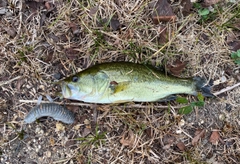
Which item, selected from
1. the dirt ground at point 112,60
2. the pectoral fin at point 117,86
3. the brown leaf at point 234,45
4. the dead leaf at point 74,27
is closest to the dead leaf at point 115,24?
the dirt ground at point 112,60

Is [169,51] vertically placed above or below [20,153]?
above

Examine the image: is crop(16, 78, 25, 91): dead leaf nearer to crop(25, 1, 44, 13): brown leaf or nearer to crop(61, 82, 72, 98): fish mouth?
crop(61, 82, 72, 98): fish mouth

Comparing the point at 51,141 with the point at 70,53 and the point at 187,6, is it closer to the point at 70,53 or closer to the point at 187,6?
the point at 70,53

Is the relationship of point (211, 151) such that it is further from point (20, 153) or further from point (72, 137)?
point (20, 153)

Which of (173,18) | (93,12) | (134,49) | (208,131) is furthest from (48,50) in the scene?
(208,131)

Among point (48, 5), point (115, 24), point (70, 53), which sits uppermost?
point (48, 5)

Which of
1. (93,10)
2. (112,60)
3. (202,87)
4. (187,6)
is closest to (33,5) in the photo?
(93,10)
